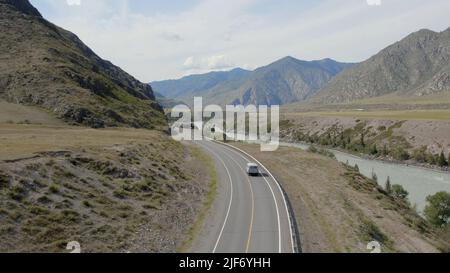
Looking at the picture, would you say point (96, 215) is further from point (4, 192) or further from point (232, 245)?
point (232, 245)

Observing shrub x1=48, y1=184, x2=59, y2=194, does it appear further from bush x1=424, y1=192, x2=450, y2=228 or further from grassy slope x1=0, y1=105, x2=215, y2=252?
bush x1=424, y1=192, x2=450, y2=228

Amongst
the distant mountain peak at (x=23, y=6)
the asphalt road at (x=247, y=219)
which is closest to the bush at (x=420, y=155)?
the asphalt road at (x=247, y=219)

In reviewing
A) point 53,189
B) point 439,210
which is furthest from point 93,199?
point 439,210

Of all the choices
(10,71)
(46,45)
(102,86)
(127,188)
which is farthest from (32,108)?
(127,188)

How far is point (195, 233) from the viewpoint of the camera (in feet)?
112

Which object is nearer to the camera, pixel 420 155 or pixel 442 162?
pixel 442 162

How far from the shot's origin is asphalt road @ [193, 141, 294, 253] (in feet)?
100

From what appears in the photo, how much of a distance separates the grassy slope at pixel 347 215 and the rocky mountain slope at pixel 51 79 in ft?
160

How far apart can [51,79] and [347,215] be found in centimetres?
8272

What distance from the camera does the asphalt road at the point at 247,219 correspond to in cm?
3056

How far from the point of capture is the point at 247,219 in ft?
121

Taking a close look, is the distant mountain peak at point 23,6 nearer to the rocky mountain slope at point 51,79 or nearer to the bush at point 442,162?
the rocky mountain slope at point 51,79

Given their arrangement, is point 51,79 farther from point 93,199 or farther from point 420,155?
point 420,155

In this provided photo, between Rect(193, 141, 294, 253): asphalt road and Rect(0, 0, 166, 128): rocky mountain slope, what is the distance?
48.0 m
